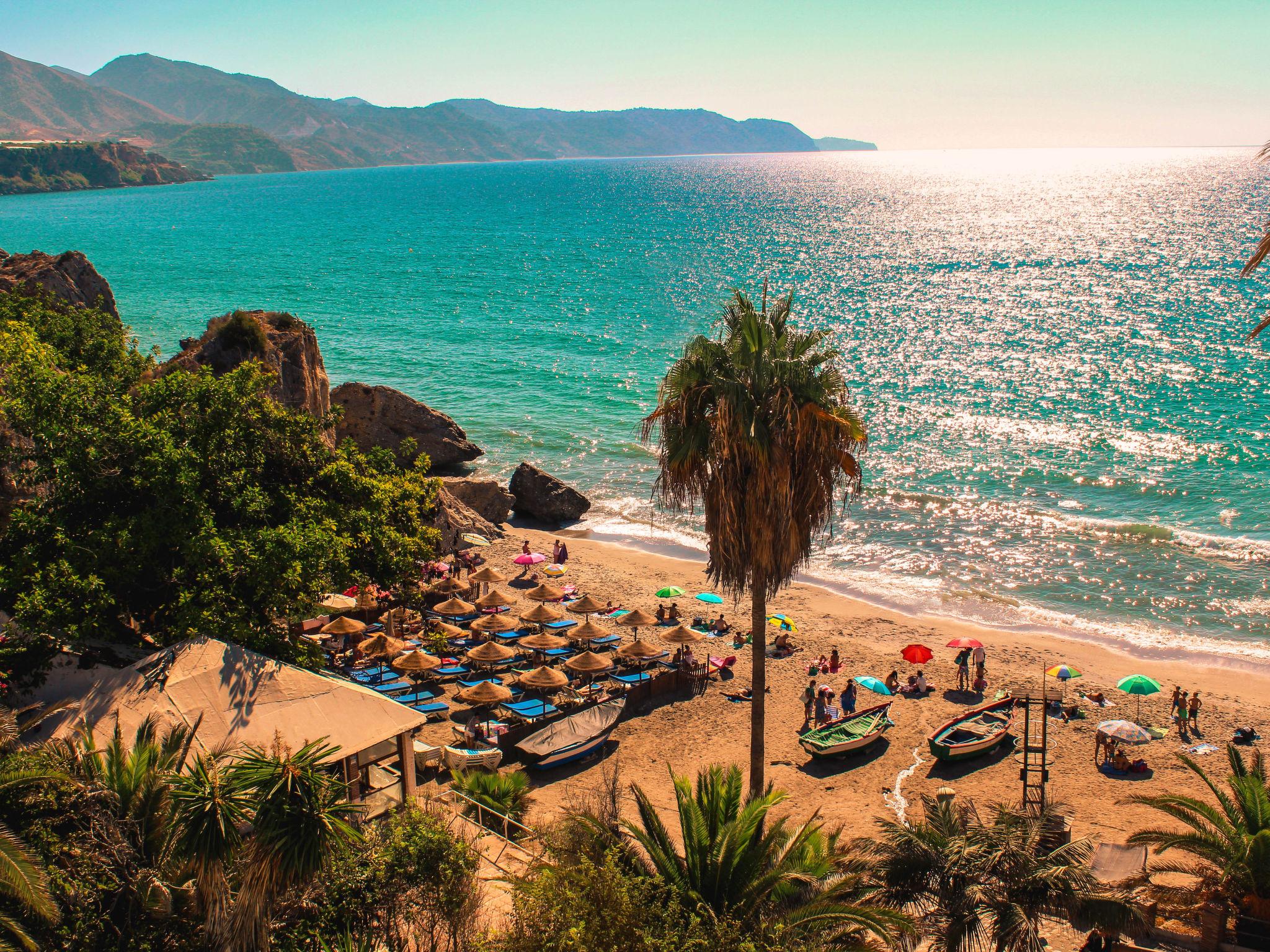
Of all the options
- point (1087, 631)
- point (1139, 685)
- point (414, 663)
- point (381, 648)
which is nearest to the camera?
point (414, 663)

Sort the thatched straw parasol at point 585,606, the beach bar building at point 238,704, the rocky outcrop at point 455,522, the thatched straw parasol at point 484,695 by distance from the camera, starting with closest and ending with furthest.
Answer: the beach bar building at point 238,704 → the thatched straw parasol at point 484,695 → the thatched straw parasol at point 585,606 → the rocky outcrop at point 455,522

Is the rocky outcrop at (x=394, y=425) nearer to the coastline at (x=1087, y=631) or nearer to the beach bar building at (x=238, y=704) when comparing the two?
the coastline at (x=1087, y=631)

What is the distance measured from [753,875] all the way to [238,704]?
741 centimetres

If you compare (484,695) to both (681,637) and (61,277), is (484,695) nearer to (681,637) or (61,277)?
(681,637)

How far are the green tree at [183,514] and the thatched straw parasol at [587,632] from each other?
27.0 feet

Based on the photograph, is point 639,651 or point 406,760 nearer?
point 406,760

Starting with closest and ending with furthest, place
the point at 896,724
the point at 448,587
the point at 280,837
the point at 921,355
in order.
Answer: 1. the point at 280,837
2. the point at 896,724
3. the point at 448,587
4. the point at 921,355

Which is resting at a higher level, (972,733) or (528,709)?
(528,709)

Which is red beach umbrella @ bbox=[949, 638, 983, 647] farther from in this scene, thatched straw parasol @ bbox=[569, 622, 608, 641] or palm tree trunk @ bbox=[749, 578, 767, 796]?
palm tree trunk @ bbox=[749, 578, 767, 796]

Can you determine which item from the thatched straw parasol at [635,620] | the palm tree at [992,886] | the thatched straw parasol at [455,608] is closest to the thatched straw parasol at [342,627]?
the thatched straw parasol at [455,608]

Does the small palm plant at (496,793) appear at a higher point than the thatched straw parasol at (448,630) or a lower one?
higher

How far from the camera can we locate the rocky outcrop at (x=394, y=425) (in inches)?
1588

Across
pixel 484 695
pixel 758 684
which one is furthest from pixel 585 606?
pixel 758 684

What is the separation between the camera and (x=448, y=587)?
96.6 feet
